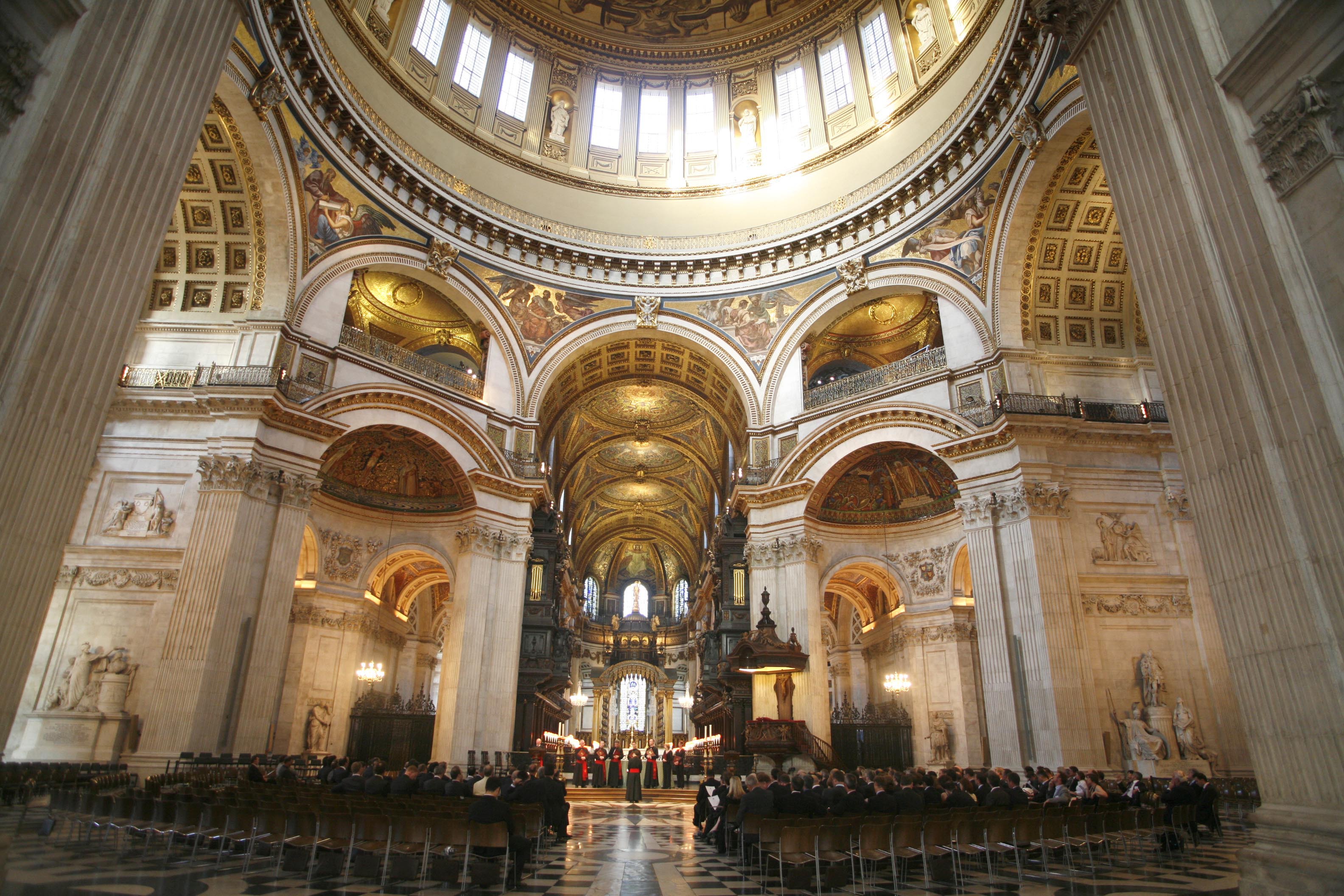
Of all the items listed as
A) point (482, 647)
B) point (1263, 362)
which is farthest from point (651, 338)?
point (1263, 362)

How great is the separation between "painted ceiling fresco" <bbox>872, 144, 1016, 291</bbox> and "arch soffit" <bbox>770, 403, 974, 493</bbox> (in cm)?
327

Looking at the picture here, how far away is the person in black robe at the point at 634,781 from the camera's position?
18.3 m

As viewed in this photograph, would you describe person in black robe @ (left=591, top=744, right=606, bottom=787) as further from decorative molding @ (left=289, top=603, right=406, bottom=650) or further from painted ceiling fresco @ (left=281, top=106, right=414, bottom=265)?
painted ceiling fresco @ (left=281, top=106, right=414, bottom=265)

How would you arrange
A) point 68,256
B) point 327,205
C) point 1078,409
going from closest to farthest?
1. point 68,256
2. point 1078,409
3. point 327,205

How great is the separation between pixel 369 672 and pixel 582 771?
6.48m

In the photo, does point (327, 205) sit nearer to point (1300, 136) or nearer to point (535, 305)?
point (535, 305)

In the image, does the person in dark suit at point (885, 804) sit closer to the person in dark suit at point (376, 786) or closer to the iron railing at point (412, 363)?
the person in dark suit at point (376, 786)

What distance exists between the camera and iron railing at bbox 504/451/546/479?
20141mm

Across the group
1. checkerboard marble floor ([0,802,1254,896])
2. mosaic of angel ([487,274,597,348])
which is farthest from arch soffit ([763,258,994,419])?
checkerboard marble floor ([0,802,1254,896])

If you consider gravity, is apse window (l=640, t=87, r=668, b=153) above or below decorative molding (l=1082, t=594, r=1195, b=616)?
above

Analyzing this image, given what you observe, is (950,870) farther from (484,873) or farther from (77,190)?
(77,190)

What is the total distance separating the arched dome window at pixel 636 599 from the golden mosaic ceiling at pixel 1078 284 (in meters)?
34.3

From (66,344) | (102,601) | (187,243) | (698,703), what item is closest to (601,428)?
(698,703)

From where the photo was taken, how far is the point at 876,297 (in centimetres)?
2059
